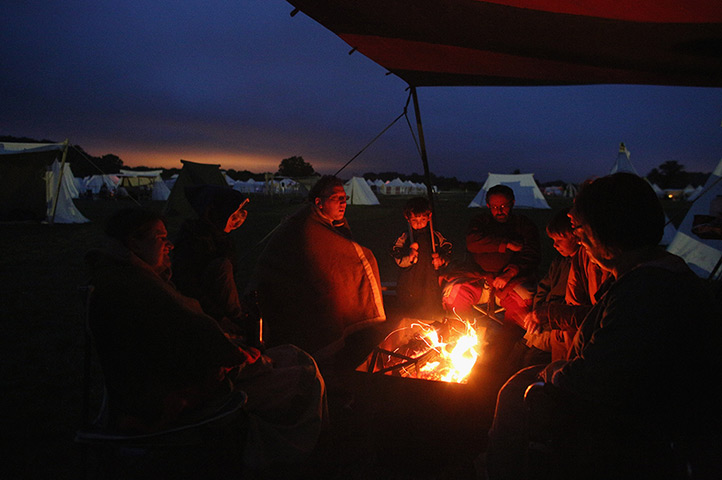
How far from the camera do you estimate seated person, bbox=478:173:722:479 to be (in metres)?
1.30

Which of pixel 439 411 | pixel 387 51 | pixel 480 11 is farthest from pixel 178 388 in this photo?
pixel 387 51

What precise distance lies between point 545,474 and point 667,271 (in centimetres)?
92

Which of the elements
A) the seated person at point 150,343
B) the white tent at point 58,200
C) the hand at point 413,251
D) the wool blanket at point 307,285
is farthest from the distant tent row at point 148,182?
the seated person at point 150,343

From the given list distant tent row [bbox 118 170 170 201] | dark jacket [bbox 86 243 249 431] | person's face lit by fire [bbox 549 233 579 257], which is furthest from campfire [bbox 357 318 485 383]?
distant tent row [bbox 118 170 170 201]

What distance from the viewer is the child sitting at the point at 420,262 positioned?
177 inches

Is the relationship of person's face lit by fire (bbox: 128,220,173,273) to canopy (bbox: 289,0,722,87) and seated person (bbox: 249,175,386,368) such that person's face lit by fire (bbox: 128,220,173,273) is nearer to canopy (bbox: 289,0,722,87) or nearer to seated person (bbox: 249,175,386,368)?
seated person (bbox: 249,175,386,368)

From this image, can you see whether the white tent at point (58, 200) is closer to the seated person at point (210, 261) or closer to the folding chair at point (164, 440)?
the seated person at point (210, 261)

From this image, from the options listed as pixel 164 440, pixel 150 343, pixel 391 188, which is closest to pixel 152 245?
pixel 150 343

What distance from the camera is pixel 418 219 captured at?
14.8 ft

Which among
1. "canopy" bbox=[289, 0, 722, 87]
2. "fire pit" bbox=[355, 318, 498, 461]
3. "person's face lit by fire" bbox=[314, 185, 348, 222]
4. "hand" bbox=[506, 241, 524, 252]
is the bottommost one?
"fire pit" bbox=[355, 318, 498, 461]

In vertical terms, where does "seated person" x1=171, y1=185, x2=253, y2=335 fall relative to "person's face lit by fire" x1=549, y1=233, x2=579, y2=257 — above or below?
below

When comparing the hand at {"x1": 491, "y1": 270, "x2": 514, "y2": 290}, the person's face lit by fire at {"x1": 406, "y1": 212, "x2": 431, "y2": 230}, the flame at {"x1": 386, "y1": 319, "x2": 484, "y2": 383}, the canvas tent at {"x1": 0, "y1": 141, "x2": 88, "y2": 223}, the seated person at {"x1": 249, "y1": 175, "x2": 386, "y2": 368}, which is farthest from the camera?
the canvas tent at {"x1": 0, "y1": 141, "x2": 88, "y2": 223}

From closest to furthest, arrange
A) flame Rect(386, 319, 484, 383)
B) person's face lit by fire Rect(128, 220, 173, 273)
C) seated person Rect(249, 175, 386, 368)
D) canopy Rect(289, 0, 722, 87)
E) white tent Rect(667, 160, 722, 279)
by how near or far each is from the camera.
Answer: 1. person's face lit by fire Rect(128, 220, 173, 273)
2. canopy Rect(289, 0, 722, 87)
3. flame Rect(386, 319, 484, 383)
4. seated person Rect(249, 175, 386, 368)
5. white tent Rect(667, 160, 722, 279)

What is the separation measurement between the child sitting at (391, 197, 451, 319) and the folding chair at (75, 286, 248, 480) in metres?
2.78
